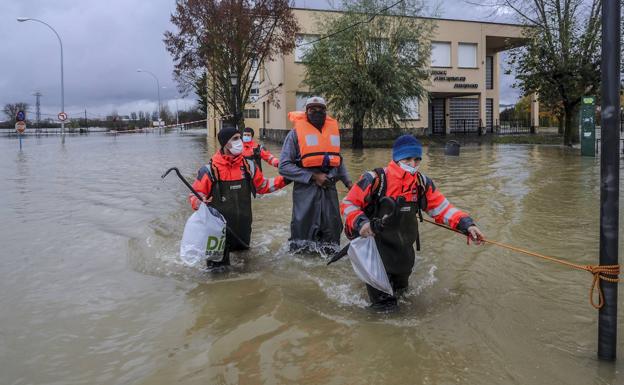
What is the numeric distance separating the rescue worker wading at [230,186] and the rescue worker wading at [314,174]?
19.0 inches

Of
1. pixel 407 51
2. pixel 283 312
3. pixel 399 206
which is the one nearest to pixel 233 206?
pixel 283 312

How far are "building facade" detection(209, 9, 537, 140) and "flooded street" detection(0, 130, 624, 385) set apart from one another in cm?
2604

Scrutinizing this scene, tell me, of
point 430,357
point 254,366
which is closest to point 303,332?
point 254,366

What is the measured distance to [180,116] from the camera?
101 metres

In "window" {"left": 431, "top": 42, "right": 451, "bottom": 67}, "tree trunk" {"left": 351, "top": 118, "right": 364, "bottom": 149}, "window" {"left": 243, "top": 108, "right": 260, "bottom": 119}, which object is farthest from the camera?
"window" {"left": 243, "top": 108, "right": 260, "bottom": 119}

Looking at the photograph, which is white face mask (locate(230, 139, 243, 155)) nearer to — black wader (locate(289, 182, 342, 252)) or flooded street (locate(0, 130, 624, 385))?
black wader (locate(289, 182, 342, 252))

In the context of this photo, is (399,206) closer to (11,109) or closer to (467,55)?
(467,55)

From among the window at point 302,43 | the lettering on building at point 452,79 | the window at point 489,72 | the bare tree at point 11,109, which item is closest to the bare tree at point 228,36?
the window at point 302,43

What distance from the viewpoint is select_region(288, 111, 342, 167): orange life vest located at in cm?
608

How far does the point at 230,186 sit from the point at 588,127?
17.1m

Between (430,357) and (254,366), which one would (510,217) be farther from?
(254,366)

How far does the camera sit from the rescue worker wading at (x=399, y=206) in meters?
4.45

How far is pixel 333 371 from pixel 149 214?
23.1ft

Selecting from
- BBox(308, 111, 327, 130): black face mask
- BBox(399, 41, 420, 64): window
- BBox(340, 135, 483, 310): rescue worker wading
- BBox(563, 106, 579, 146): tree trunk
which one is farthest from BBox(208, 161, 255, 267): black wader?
BBox(399, 41, 420, 64): window
